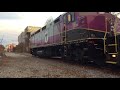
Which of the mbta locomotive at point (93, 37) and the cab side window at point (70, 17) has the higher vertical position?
the cab side window at point (70, 17)

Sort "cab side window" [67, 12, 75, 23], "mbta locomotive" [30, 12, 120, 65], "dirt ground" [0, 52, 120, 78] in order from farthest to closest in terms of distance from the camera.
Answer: "cab side window" [67, 12, 75, 23] < "mbta locomotive" [30, 12, 120, 65] < "dirt ground" [0, 52, 120, 78]

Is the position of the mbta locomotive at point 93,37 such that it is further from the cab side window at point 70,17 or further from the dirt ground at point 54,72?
the dirt ground at point 54,72

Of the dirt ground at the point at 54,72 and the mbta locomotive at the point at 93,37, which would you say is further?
the mbta locomotive at the point at 93,37

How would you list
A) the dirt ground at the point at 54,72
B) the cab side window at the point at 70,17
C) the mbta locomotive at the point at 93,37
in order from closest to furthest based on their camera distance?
the dirt ground at the point at 54,72 < the mbta locomotive at the point at 93,37 < the cab side window at the point at 70,17

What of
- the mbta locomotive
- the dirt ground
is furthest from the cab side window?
the dirt ground

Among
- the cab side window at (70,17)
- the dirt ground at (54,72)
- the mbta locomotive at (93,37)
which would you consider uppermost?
the cab side window at (70,17)

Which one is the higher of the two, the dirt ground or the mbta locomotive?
the mbta locomotive

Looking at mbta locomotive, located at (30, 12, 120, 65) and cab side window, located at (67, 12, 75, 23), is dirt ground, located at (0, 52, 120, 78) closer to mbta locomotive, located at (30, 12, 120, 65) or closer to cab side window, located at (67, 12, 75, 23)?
mbta locomotive, located at (30, 12, 120, 65)

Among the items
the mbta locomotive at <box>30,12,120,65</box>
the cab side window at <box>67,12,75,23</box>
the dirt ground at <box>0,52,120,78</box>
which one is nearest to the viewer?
the dirt ground at <box>0,52,120,78</box>

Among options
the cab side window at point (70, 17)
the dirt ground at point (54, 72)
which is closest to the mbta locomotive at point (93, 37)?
the cab side window at point (70, 17)
